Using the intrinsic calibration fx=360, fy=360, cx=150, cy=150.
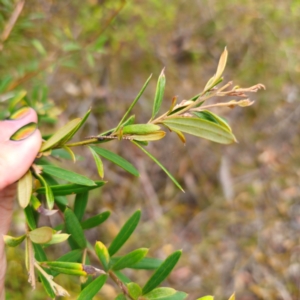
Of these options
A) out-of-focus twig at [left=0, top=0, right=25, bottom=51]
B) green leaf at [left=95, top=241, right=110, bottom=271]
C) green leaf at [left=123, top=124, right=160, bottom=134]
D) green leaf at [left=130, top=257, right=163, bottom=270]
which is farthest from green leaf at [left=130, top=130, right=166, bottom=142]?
out-of-focus twig at [left=0, top=0, right=25, bottom=51]

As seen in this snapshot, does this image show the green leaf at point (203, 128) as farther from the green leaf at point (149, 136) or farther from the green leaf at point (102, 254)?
the green leaf at point (102, 254)

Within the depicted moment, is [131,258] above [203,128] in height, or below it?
below

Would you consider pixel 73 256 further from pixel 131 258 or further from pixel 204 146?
pixel 204 146

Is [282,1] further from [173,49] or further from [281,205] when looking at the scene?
[281,205]

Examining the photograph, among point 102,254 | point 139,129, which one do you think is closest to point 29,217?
point 102,254

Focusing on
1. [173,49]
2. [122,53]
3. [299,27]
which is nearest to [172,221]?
[122,53]

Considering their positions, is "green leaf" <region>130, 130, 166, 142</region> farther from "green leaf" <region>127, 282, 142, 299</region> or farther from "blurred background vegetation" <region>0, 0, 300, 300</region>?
"blurred background vegetation" <region>0, 0, 300, 300</region>
